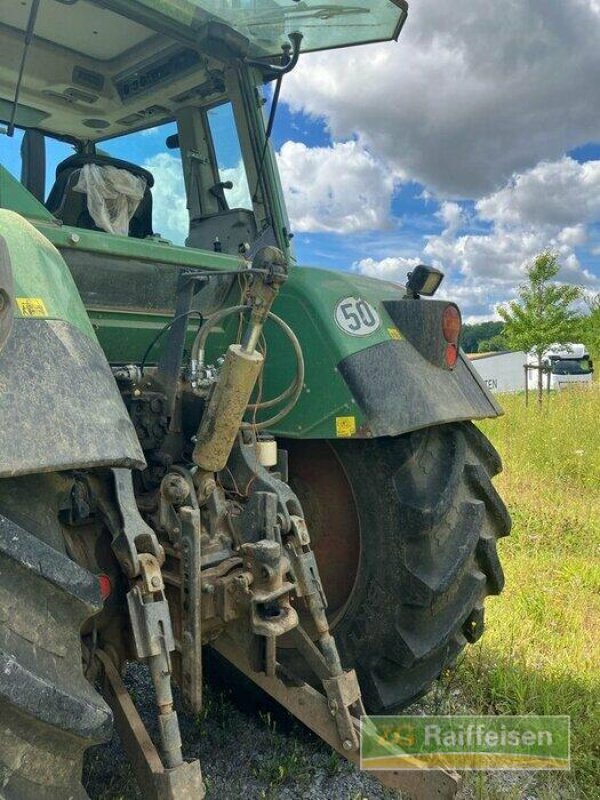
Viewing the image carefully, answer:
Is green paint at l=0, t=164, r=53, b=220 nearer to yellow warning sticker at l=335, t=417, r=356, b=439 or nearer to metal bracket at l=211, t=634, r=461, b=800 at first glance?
yellow warning sticker at l=335, t=417, r=356, b=439

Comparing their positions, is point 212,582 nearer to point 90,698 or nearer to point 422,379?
point 90,698

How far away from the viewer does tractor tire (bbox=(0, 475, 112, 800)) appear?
126 cm

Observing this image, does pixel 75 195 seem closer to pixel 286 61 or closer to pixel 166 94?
pixel 166 94

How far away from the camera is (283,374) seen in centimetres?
241

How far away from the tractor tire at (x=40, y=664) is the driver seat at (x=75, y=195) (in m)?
1.39

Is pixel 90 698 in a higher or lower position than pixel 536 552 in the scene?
higher

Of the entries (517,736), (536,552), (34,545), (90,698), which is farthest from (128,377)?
(536,552)

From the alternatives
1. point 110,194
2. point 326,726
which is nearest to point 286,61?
point 110,194

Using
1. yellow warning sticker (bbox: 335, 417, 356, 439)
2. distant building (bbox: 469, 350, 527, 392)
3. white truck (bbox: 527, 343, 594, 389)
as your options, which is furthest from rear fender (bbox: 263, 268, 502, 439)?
distant building (bbox: 469, 350, 527, 392)

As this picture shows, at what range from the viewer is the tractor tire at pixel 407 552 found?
227 centimetres

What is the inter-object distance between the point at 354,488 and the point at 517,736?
3.76 feet

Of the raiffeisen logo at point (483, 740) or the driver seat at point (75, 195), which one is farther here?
the driver seat at point (75, 195)

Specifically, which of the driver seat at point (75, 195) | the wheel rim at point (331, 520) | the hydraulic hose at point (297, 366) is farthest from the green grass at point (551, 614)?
the driver seat at point (75, 195)

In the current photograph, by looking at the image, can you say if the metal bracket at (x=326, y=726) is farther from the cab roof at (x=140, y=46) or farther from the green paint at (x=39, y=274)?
the cab roof at (x=140, y=46)
